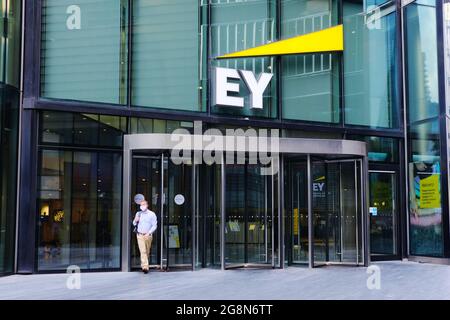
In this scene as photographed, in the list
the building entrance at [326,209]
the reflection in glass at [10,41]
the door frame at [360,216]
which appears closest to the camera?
the reflection in glass at [10,41]

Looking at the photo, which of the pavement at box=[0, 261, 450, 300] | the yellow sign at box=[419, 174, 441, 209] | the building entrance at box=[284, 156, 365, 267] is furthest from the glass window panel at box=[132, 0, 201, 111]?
the yellow sign at box=[419, 174, 441, 209]

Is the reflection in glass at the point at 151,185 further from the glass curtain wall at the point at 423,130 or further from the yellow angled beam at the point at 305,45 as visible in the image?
the glass curtain wall at the point at 423,130

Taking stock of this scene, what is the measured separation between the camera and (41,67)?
14641 millimetres

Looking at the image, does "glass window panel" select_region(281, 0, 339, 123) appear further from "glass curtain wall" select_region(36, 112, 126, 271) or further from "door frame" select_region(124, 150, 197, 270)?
"glass curtain wall" select_region(36, 112, 126, 271)

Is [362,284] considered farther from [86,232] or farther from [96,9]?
[96,9]

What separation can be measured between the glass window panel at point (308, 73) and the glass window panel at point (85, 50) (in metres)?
4.56

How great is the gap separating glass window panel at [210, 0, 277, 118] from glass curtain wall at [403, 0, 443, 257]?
423 cm

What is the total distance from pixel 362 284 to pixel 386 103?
7.48 meters

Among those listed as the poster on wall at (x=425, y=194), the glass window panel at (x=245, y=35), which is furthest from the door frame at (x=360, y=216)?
the poster on wall at (x=425, y=194)

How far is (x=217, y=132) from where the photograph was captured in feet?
54.1

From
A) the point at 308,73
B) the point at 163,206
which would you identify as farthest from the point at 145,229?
the point at 308,73

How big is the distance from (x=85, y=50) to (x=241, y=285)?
684cm

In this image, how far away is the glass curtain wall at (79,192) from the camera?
566 inches

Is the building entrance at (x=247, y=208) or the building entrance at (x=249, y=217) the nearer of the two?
the building entrance at (x=247, y=208)
